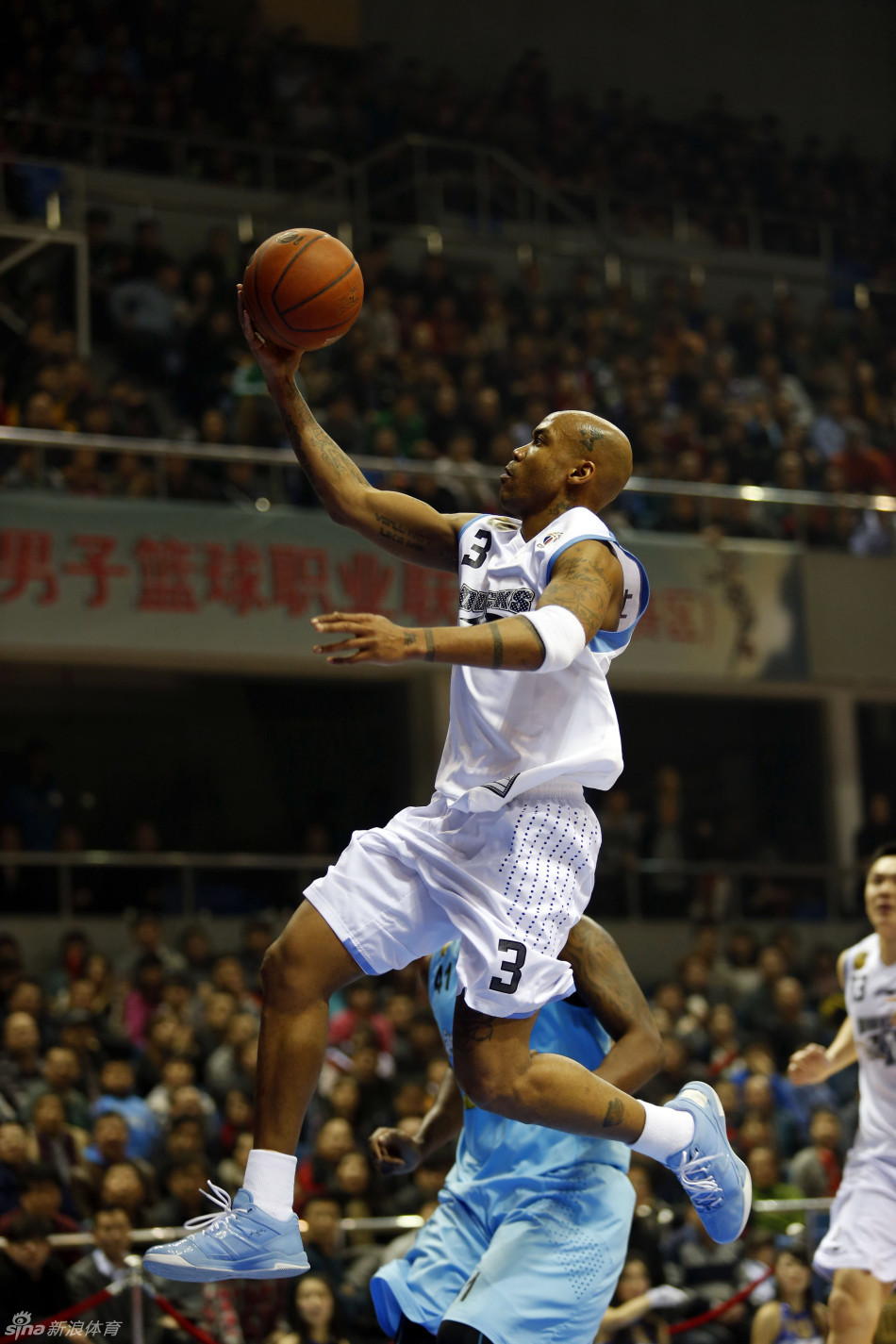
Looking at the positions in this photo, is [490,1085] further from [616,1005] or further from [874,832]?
[874,832]

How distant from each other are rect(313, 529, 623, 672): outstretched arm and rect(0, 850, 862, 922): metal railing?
9.08m

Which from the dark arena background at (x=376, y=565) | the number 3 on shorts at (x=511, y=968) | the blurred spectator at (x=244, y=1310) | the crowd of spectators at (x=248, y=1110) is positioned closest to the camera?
the number 3 on shorts at (x=511, y=968)

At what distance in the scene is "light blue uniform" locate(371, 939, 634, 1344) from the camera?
4.39 m

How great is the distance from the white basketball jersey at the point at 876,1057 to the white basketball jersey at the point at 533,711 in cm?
222

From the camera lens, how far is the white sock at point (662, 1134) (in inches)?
170

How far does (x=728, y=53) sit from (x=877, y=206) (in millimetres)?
3062

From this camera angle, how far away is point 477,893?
4.21m

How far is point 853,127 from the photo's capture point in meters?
22.8

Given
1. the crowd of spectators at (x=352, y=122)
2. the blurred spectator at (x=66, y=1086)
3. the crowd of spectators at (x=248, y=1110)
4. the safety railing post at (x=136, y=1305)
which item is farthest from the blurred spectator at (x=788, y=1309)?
the crowd of spectators at (x=352, y=122)

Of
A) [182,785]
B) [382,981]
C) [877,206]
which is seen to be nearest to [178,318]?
[182,785]

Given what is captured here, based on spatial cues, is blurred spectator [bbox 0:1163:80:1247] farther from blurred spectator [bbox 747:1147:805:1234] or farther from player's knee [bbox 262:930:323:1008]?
player's knee [bbox 262:930:323:1008]

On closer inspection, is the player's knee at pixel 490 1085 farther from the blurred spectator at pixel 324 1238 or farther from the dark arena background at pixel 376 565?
the blurred spectator at pixel 324 1238

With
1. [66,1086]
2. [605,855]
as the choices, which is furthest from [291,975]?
[605,855]

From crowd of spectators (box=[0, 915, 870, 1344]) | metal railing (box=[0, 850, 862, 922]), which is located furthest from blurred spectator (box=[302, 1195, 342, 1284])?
metal railing (box=[0, 850, 862, 922])
